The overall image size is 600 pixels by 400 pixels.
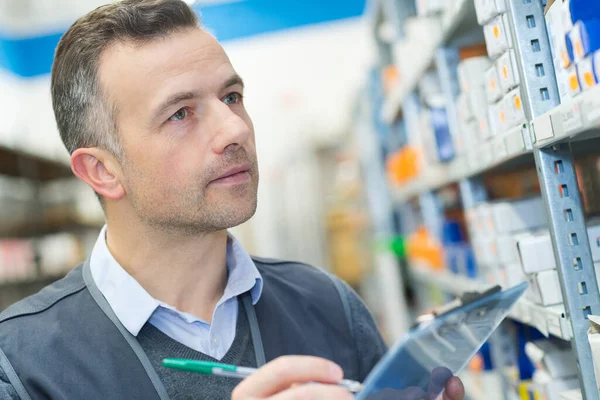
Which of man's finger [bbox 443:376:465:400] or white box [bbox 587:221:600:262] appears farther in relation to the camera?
white box [bbox 587:221:600:262]

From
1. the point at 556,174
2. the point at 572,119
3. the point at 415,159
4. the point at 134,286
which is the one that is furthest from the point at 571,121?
the point at 415,159

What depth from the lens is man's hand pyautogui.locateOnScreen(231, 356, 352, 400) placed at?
0.92 metres

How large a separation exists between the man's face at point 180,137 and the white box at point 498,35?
0.61m

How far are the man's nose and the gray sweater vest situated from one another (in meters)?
0.40

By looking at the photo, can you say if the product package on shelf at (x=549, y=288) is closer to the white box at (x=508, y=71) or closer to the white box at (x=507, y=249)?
the white box at (x=507, y=249)

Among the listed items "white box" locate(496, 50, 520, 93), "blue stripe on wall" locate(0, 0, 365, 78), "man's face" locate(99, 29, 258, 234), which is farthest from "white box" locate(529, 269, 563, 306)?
"blue stripe on wall" locate(0, 0, 365, 78)

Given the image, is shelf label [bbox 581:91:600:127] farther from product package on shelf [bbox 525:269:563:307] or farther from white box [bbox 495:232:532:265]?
white box [bbox 495:232:532:265]

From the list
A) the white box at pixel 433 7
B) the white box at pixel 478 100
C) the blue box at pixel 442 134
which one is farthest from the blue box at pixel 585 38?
the blue box at pixel 442 134

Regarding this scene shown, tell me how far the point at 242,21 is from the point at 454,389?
6.14m

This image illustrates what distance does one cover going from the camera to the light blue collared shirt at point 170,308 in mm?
1378

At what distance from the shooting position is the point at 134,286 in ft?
4.64

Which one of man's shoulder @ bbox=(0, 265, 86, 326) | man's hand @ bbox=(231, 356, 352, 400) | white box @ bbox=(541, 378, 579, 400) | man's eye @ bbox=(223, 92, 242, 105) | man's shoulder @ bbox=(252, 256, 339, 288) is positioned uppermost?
man's eye @ bbox=(223, 92, 242, 105)

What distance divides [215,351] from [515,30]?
95 centimetres

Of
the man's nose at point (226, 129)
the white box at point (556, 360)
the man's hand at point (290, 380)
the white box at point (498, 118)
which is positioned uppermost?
the man's nose at point (226, 129)
